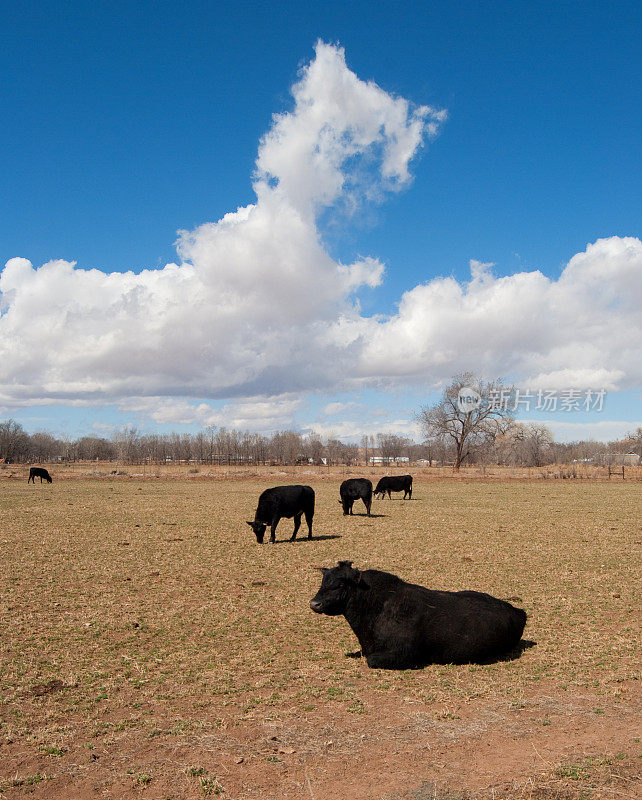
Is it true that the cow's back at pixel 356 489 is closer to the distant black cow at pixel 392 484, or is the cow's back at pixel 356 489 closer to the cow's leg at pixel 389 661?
the distant black cow at pixel 392 484

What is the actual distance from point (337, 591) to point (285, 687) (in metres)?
1.44

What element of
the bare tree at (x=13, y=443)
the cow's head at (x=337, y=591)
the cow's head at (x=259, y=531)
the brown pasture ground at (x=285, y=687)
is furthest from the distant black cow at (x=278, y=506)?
the bare tree at (x=13, y=443)

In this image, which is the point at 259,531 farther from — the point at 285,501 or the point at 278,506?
the point at 285,501

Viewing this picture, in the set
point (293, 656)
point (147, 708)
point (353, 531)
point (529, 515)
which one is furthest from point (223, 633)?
point (529, 515)

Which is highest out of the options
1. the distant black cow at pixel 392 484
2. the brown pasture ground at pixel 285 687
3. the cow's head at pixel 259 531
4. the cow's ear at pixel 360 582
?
the cow's ear at pixel 360 582

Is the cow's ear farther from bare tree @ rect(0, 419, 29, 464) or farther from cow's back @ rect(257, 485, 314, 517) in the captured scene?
bare tree @ rect(0, 419, 29, 464)

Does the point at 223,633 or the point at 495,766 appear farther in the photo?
the point at 223,633

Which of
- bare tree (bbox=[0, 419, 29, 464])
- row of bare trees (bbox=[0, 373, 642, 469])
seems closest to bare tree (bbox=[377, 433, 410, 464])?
row of bare trees (bbox=[0, 373, 642, 469])

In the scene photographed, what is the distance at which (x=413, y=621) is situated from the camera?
309 inches

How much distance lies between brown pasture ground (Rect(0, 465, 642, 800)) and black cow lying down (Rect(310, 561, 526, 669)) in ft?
0.85

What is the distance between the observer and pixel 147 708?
645 cm

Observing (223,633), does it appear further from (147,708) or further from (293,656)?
(147,708)

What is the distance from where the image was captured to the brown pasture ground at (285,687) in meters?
4.92

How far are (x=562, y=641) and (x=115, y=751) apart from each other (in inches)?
257
